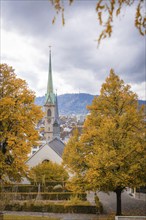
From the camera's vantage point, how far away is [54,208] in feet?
79.4

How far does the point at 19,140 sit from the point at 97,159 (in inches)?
230

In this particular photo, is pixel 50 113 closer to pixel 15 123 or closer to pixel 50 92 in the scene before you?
pixel 50 92

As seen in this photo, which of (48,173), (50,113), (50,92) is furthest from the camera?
(50,92)

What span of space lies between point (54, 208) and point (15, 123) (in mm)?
10076

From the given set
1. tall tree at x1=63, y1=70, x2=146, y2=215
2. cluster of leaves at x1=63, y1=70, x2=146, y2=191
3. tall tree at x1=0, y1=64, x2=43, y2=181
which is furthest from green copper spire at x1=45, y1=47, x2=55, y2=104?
tall tree at x1=0, y1=64, x2=43, y2=181

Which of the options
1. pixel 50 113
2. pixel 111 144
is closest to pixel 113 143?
pixel 111 144

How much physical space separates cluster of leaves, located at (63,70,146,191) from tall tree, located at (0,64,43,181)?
400cm

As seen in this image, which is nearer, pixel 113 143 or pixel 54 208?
pixel 113 143

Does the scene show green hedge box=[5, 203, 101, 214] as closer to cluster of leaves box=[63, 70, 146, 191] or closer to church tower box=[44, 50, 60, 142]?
cluster of leaves box=[63, 70, 146, 191]

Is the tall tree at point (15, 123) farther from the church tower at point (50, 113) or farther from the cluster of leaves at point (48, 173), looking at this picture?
the church tower at point (50, 113)

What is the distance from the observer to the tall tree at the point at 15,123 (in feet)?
60.3

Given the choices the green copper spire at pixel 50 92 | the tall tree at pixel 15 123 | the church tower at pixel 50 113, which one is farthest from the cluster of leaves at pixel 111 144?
the green copper spire at pixel 50 92

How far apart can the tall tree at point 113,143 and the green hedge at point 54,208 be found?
435 centimetres

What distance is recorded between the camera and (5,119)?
1855 cm
